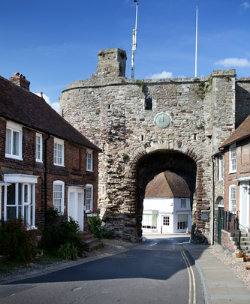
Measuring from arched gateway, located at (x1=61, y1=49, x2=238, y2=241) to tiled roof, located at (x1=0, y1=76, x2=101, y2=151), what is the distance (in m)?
5.61

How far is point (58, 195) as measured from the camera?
64.2ft

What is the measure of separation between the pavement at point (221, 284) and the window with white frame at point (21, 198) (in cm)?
688

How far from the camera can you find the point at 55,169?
1920 cm

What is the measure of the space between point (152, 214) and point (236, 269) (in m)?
38.5

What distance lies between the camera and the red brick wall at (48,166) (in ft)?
50.7

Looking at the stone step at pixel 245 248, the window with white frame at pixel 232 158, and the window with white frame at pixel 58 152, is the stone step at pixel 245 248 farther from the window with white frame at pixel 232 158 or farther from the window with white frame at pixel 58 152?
the window with white frame at pixel 58 152

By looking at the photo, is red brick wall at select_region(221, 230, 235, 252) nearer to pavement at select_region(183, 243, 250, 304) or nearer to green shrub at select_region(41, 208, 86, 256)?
pavement at select_region(183, 243, 250, 304)

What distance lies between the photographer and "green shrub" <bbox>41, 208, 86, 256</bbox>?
17.4 meters

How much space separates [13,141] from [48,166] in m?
2.79

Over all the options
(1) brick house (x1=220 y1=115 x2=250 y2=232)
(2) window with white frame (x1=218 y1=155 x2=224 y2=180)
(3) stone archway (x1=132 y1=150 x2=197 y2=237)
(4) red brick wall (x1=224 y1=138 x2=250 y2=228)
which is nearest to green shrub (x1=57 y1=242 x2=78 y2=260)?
(1) brick house (x1=220 y1=115 x2=250 y2=232)

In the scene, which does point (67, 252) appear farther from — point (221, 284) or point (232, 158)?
point (232, 158)

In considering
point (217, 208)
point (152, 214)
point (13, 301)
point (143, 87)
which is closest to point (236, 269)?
point (13, 301)

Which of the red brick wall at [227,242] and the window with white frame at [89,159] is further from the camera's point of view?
the window with white frame at [89,159]

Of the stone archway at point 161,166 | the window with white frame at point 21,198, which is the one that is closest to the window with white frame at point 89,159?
the stone archway at point 161,166
